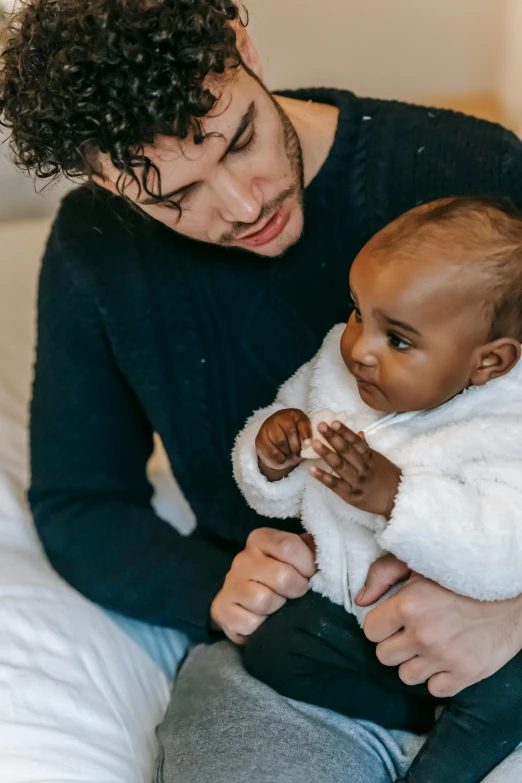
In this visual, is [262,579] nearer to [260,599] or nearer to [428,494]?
[260,599]

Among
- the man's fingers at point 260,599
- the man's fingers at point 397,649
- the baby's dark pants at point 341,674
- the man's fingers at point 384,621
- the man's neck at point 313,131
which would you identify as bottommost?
the baby's dark pants at point 341,674

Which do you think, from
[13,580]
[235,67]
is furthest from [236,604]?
[235,67]

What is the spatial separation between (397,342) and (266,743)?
510mm

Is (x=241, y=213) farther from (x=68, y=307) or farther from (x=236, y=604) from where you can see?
(x=236, y=604)

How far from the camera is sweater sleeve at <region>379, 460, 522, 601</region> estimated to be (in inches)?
32.4

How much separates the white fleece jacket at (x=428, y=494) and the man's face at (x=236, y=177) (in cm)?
17

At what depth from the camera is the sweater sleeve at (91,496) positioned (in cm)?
121

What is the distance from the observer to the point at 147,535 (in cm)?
125

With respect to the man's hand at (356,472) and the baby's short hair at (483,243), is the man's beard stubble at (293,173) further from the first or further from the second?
the man's hand at (356,472)

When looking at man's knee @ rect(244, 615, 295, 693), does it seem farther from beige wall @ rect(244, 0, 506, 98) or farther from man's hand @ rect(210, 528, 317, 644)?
beige wall @ rect(244, 0, 506, 98)

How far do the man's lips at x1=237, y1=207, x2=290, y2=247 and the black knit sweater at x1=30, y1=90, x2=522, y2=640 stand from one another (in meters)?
A: 0.11

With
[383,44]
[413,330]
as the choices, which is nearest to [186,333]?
[413,330]

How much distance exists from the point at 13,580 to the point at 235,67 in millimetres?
748

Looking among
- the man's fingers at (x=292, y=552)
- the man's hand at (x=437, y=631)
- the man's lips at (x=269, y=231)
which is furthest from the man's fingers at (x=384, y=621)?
the man's lips at (x=269, y=231)
